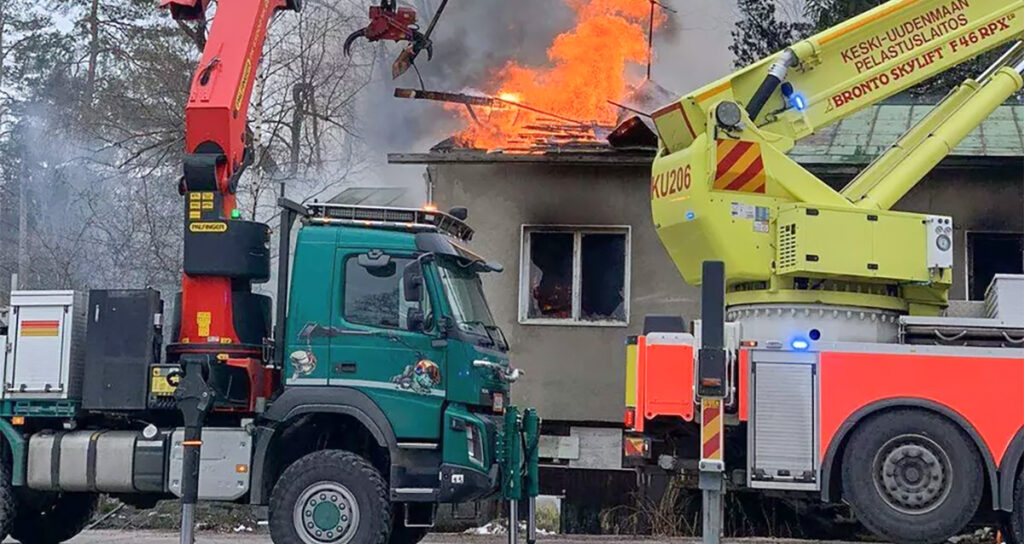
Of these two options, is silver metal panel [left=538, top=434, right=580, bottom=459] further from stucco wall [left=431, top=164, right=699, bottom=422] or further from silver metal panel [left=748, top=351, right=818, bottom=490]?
silver metal panel [left=748, top=351, right=818, bottom=490]

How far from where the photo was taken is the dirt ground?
12.9 meters

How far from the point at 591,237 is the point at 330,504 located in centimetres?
704

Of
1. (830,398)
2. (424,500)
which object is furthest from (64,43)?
(830,398)

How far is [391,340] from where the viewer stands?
9.91 metres

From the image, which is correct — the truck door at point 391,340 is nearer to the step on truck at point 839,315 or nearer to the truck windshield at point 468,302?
the truck windshield at point 468,302

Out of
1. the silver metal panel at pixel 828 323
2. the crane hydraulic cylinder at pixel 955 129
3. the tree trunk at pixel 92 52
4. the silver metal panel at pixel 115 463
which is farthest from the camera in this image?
the tree trunk at pixel 92 52

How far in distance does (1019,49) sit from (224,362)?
760 centimetres

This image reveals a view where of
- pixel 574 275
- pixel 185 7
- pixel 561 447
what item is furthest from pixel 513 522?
pixel 185 7

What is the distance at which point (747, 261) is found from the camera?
9641mm

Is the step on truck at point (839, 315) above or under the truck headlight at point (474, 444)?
above

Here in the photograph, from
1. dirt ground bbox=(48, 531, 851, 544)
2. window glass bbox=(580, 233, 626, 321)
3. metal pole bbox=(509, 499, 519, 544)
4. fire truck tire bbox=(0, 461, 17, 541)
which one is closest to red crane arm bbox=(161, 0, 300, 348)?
fire truck tire bbox=(0, 461, 17, 541)

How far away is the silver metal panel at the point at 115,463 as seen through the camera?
10453mm

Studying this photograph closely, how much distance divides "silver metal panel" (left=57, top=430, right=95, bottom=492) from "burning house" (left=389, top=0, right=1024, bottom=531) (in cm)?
605

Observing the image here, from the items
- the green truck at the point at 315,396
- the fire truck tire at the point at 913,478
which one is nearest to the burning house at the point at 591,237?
the green truck at the point at 315,396
